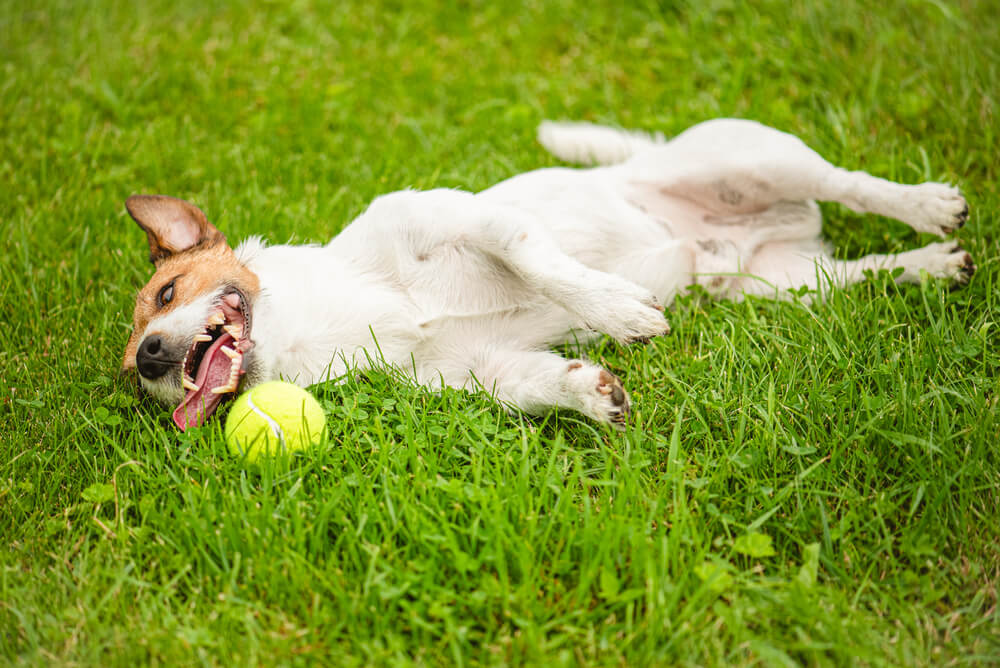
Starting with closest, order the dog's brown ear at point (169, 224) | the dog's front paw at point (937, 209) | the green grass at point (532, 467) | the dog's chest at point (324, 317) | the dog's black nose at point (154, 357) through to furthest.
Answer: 1. the green grass at point (532, 467)
2. the dog's black nose at point (154, 357)
3. the dog's chest at point (324, 317)
4. the dog's brown ear at point (169, 224)
5. the dog's front paw at point (937, 209)

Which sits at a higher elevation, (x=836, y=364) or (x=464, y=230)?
(x=464, y=230)

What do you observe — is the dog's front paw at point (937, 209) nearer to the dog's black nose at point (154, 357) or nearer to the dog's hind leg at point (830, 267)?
the dog's hind leg at point (830, 267)

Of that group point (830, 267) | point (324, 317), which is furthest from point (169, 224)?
point (830, 267)

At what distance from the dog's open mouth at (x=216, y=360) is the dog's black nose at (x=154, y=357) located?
68mm

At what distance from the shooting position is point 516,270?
3248mm

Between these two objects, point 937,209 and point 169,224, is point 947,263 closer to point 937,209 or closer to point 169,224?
point 937,209

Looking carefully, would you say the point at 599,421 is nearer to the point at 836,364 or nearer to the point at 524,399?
Result: the point at 524,399

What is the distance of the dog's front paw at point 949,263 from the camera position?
350cm

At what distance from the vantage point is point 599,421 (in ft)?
9.39

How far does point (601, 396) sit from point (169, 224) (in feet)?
6.72

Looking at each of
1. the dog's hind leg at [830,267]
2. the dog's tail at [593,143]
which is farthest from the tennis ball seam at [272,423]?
the dog's tail at [593,143]

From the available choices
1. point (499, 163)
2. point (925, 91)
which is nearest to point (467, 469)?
point (499, 163)

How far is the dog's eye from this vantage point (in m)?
3.21

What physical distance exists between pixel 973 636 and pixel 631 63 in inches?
176
